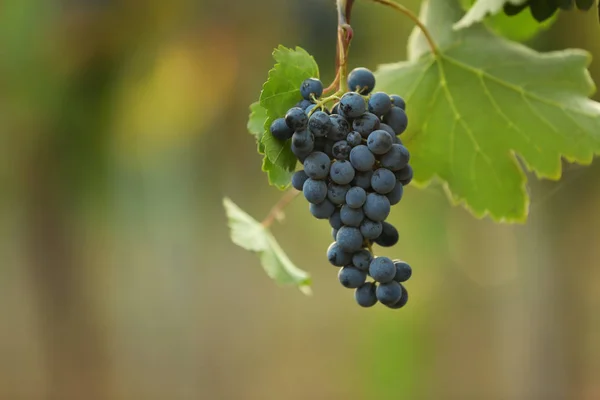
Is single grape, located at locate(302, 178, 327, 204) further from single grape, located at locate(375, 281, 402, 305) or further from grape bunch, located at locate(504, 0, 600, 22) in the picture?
grape bunch, located at locate(504, 0, 600, 22)

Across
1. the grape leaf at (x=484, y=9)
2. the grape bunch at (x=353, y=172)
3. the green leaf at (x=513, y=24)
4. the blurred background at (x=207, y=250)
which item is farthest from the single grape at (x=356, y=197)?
the blurred background at (x=207, y=250)

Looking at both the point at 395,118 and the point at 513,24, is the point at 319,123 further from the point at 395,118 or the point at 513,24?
the point at 513,24

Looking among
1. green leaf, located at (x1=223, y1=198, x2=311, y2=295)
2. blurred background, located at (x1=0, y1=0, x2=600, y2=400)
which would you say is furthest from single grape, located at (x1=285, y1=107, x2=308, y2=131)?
blurred background, located at (x1=0, y1=0, x2=600, y2=400)

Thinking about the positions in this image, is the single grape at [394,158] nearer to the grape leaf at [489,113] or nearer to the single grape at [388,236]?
the single grape at [388,236]

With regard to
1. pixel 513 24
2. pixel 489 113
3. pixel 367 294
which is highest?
pixel 513 24

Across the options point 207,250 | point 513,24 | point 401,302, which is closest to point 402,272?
point 401,302

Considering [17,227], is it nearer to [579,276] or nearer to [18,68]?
[18,68]

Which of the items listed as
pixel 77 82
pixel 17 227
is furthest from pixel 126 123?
pixel 17 227

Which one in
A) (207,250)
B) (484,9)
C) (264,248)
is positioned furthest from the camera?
(207,250)
